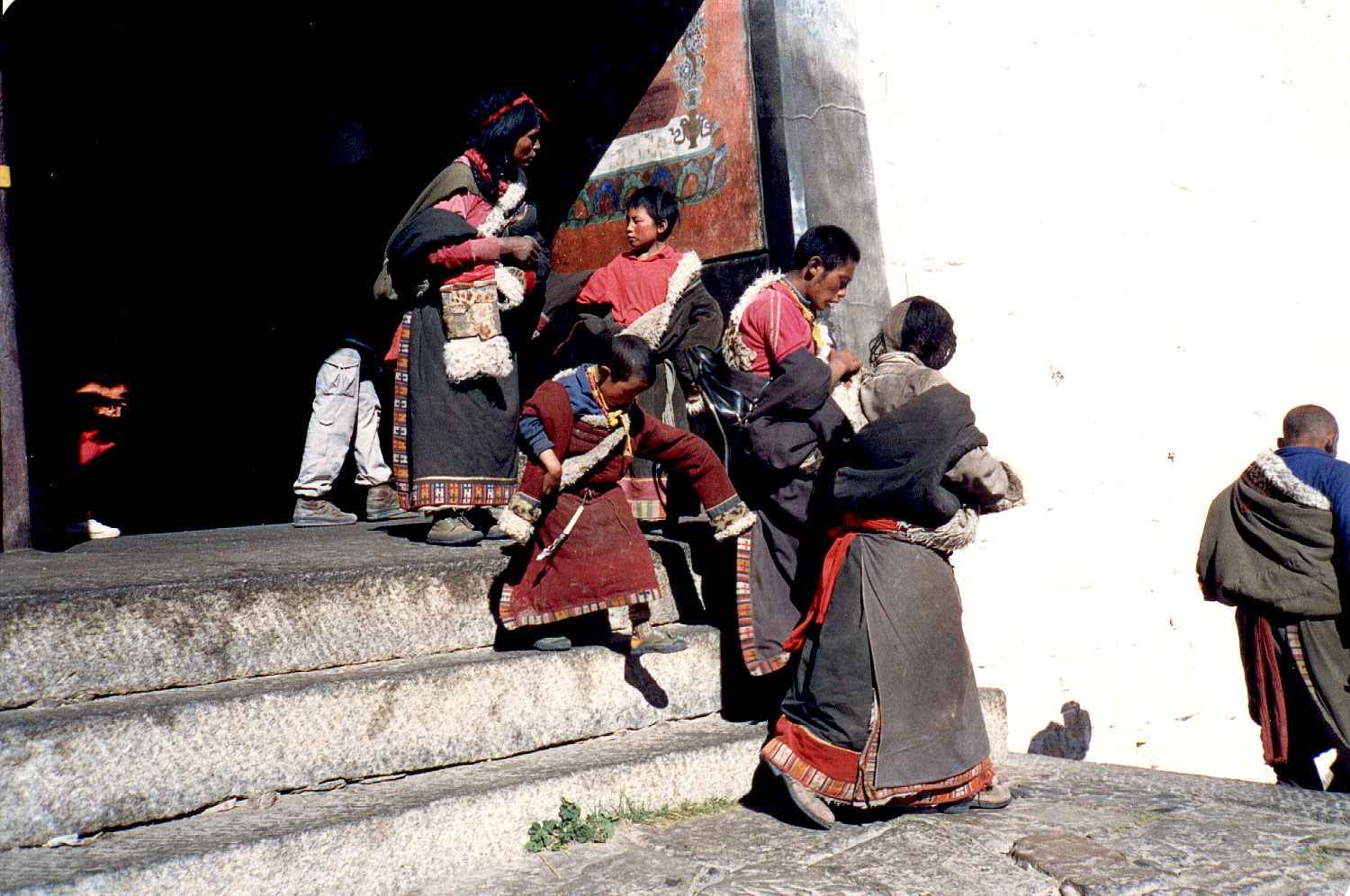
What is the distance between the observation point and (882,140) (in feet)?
15.8

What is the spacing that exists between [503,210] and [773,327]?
112cm

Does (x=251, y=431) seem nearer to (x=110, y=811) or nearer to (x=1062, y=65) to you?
(x=110, y=811)

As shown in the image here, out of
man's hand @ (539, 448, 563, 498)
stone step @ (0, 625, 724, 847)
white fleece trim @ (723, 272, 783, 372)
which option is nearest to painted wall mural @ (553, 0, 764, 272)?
white fleece trim @ (723, 272, 783, 372)

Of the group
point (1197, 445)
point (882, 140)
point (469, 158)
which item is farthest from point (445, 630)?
point (1197, 445)

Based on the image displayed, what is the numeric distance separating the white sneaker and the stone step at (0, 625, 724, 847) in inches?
86.6

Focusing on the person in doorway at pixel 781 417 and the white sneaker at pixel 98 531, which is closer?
the person in doorway at pixel 781 417

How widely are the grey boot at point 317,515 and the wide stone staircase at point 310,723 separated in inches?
52.3

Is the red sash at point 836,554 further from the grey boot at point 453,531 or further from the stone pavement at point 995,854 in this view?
the grey boot at point 453,531

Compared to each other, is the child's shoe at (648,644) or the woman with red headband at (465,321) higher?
the woman with red headband at (465,321)

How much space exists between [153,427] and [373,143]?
2.16m

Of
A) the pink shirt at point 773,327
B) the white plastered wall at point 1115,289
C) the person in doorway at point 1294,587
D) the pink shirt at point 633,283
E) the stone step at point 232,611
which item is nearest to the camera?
the stone step at point 232,611

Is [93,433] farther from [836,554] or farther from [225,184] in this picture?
[836,554]

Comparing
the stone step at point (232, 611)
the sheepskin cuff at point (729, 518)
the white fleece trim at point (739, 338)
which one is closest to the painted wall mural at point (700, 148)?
the white fleece trim at point (739, 338)

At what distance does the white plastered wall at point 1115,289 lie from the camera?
16.4 ft
